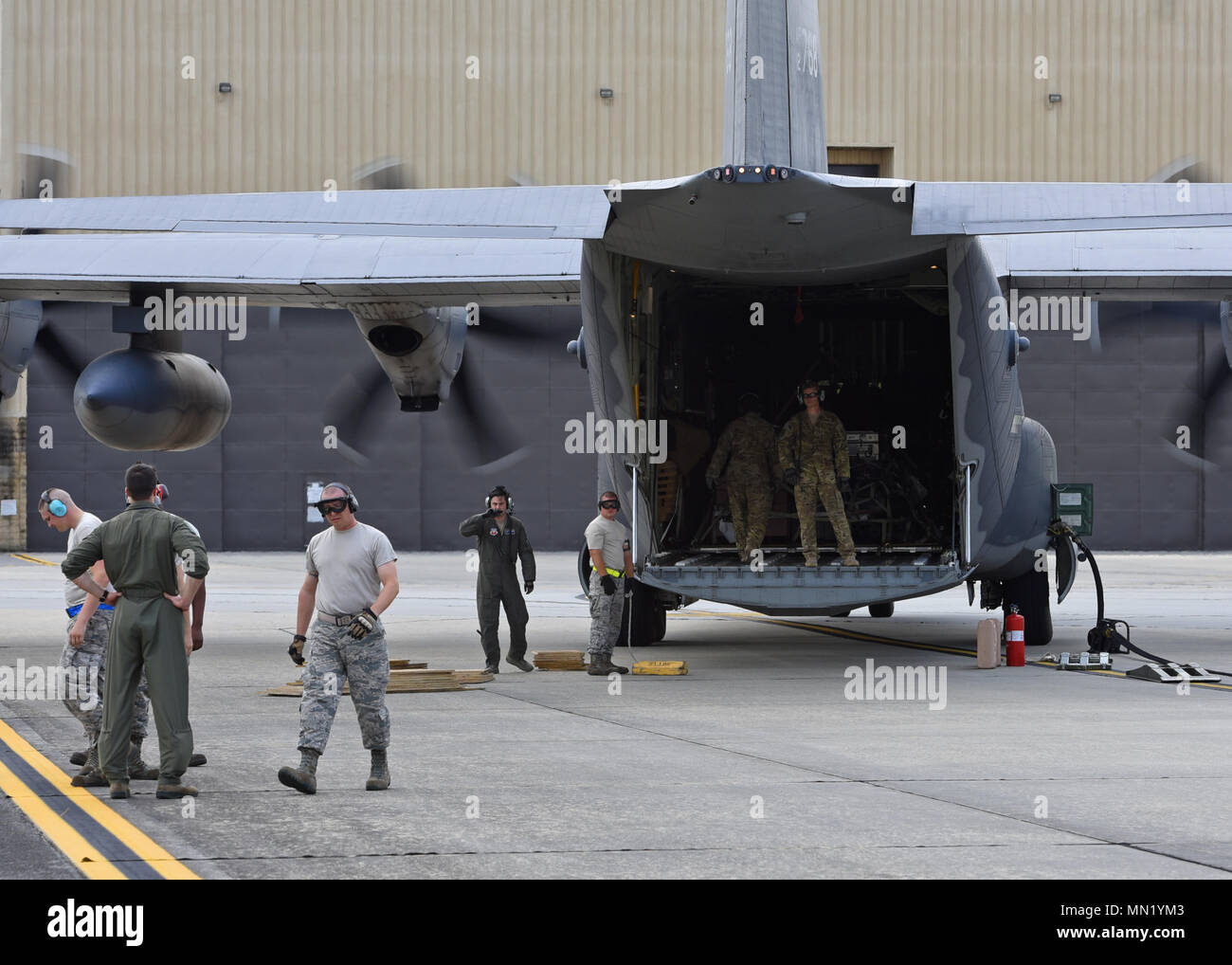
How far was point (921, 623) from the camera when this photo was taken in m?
20.7

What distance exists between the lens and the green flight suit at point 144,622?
8.05 metres

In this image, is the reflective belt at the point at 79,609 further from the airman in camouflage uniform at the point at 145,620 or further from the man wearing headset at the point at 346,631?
the man wearing headset at the point at 346,631

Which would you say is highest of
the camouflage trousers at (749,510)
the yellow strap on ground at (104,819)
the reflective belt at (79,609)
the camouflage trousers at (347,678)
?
the camouflage trousers at (749,510)

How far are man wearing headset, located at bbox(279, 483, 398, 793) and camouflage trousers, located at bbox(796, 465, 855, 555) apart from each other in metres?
6.44

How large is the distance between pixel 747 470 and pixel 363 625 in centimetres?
742

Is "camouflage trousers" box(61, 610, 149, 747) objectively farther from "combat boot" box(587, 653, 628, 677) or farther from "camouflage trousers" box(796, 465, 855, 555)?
"camouflage trousers" box(796, 465, 855, 555)

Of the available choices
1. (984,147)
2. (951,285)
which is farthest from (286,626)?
(984,147)

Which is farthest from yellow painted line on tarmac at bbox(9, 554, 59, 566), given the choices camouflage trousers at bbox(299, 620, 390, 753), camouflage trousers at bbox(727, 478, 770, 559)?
camouflage trousers at bbox(299, 620, 390, 753)

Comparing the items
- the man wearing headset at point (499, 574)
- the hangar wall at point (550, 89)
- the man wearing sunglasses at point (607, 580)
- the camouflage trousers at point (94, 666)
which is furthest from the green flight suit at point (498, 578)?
the hangar wall at point (550, 89)

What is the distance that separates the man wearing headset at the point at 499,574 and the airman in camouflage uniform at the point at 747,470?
2.02 metres

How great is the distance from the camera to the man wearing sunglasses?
1405cm

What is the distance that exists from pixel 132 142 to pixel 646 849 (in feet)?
106

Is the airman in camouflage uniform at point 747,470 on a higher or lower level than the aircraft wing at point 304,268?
lower
